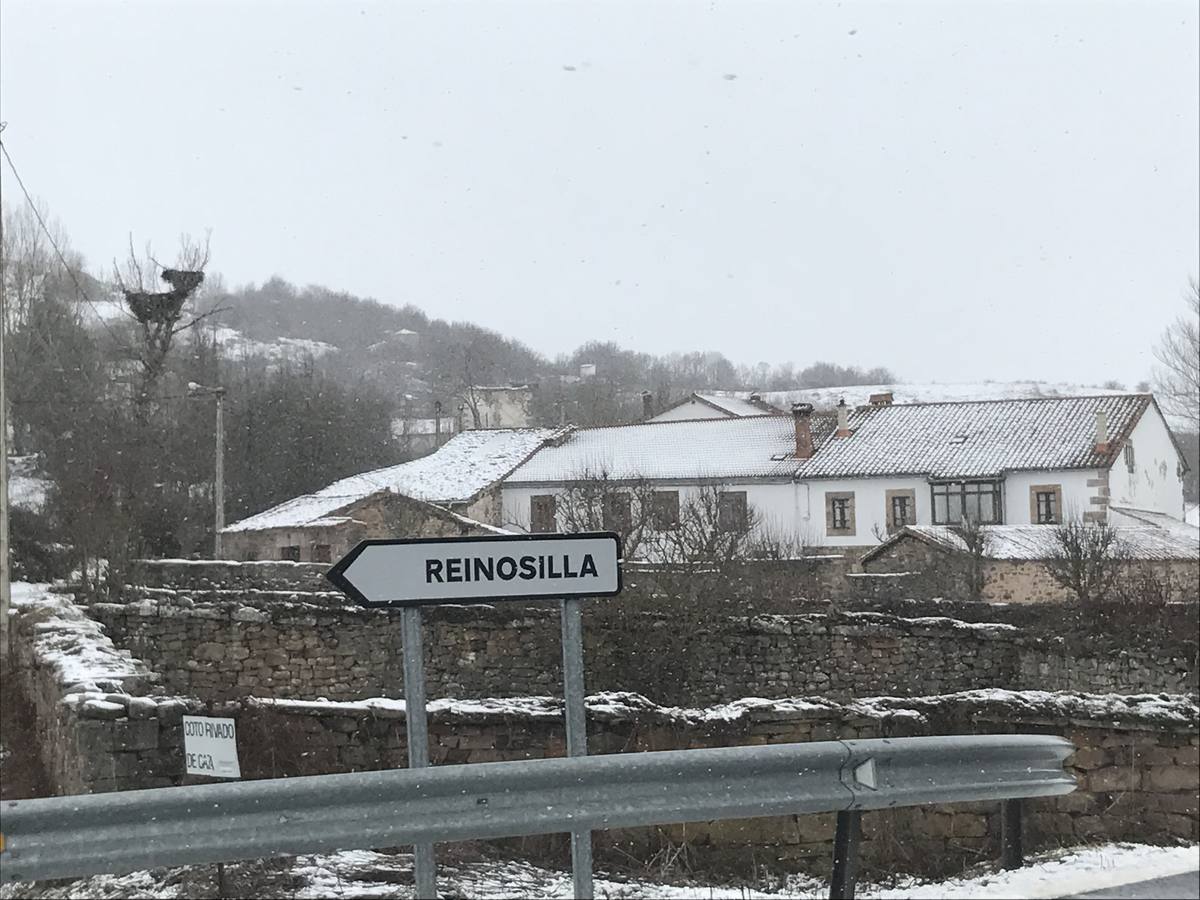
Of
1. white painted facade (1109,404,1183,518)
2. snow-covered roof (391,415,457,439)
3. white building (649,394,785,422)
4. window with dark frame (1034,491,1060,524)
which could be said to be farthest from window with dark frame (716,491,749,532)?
white painted facade (1109,404,1183,518)

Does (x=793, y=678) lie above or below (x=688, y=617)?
below

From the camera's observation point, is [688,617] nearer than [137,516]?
Yes

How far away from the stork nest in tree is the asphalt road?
81.9 feet

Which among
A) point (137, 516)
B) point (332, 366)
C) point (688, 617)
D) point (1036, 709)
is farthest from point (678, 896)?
point (332, 366)

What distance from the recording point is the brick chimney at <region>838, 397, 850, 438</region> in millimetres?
27856

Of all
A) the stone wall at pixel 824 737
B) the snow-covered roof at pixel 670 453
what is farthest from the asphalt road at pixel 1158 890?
the snow-covered roof at pixel 670 453

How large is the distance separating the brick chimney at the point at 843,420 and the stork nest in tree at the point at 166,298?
1560cm

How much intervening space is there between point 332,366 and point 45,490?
7.73 m

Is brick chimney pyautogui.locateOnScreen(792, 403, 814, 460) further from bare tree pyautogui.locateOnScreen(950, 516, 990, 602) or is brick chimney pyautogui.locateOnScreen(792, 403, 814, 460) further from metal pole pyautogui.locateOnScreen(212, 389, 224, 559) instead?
metal pole pyautogui.locateOnScreen(212, 389, 224, 559)

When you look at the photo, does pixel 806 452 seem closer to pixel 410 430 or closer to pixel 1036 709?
pixel 410 430

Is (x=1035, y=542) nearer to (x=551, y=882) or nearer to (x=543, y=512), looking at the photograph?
(x=543, y=512)

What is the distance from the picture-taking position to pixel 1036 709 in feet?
23.9

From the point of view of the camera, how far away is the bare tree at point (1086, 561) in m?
17.2

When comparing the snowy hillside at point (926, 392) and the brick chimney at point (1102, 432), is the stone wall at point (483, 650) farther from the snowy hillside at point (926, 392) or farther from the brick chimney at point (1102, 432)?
the brick chimney at point (1102, 432)
